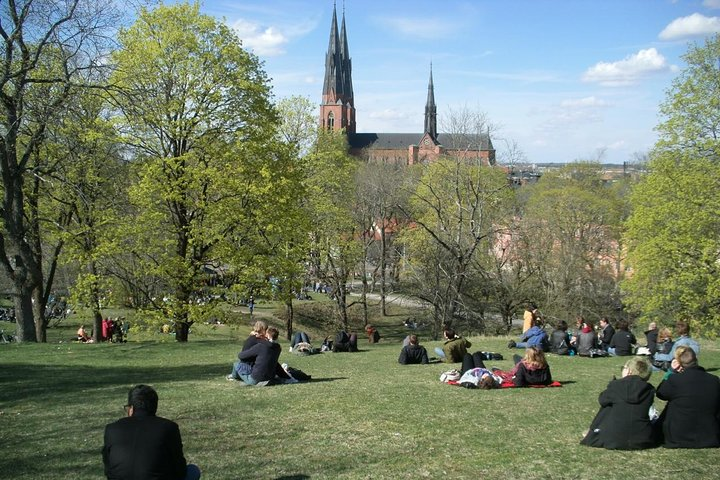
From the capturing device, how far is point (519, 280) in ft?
127

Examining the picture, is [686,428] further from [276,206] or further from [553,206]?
[553,206]

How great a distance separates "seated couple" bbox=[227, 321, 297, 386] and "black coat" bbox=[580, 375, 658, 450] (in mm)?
6315

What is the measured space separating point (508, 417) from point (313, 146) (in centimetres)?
3987

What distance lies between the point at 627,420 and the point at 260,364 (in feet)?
22.4

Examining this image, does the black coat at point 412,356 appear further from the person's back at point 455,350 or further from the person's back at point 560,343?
the person's back at point 560,343

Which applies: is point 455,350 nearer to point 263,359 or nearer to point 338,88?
point 263,359

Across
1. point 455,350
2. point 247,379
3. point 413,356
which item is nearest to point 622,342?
point 455,350

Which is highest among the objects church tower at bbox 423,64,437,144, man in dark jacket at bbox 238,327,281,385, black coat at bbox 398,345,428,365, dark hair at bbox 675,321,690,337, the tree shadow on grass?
church tower at bbox 423,64,437,144

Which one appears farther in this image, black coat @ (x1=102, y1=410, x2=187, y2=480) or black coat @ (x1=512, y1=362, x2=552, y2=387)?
black coat @ (x1=512, y1=362, x2=552, y2=387)

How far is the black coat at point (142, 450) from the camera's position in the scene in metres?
5.52

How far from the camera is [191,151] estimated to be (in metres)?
24.8

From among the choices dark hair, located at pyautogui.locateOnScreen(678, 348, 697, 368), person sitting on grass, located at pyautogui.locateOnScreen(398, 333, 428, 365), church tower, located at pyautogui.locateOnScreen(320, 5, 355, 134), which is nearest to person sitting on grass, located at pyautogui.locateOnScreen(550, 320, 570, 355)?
person sitting on grass, located at pyautogui.locateOnScreen(398, 333, 428, 365)

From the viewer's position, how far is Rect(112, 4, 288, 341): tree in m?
23.5

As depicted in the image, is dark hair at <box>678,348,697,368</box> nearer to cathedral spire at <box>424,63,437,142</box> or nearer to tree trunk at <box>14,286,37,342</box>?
tree trunk at <box>14,286,37,342</box>
